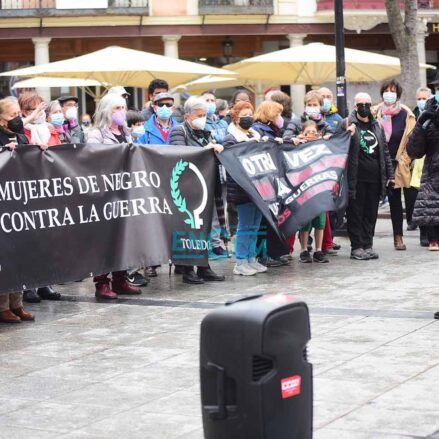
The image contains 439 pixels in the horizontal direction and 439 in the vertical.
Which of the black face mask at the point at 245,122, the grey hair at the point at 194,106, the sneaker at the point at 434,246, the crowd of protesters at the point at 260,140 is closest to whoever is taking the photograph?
the crowd of protesters at the point at 260,140

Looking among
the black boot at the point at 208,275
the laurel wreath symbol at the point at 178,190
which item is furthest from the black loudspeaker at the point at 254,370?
the black boot at the point at 208,275

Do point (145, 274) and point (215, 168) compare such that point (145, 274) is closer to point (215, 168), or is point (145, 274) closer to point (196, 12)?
point (215, 168)

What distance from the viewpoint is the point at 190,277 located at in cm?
1134

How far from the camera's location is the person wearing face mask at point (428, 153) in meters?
9.32

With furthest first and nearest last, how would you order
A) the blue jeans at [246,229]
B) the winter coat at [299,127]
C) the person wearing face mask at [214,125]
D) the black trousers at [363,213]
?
the winter coat at [299,127] < the black trousers at [363,213] < the person wearing face mask at [214,125] < the blue jeans at [246,229]

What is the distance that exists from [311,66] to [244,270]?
9.73 m

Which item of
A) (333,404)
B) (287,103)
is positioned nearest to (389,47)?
(287,103)

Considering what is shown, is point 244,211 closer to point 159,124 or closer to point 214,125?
point 159,124

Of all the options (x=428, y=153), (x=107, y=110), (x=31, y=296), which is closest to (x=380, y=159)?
(x=428, y=153)

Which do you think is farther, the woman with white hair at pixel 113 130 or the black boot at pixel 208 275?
the black boot at pixel 208 275

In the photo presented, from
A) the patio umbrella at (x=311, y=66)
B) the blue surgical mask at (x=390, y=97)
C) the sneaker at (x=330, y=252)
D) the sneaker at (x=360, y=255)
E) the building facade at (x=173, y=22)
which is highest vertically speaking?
the building facade at (x=173, y=22)

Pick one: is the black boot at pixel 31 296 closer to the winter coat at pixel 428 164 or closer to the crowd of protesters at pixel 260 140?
the crowd of protesters at pixel 260 140

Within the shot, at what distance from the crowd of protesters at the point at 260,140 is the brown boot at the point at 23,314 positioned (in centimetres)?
1

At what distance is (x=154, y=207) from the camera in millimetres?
10750
